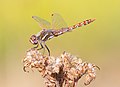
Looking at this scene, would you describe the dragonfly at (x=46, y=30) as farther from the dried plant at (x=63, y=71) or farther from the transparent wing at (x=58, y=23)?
the dried plant at (x=63, y=71)

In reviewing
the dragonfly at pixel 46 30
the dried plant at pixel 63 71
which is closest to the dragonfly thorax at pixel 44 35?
the dragonfly at pixel 46 30

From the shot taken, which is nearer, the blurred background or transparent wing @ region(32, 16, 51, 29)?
transparent wing @ region(32, 16, 51, 29)

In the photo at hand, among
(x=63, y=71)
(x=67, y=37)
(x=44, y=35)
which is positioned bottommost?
(x=63, y=71)

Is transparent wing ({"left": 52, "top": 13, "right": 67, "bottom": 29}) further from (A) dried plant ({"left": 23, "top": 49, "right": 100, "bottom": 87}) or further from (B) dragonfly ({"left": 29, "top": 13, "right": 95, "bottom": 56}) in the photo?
(A) dried plant ({"left": 23, "top": 49, "right": 100, "bottom": 87})

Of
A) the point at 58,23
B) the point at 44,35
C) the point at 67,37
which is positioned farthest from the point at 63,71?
the point at 67,37

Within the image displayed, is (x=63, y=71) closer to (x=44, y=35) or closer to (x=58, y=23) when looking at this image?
(x=44, y=35)

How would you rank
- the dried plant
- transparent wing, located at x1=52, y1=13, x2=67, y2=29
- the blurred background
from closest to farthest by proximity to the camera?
1. the dried plant
2. transparent wing, located at x1=52, y1=13, x2=67, y2=29
3. the blurred background

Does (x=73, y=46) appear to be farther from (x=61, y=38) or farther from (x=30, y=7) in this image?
(x=30, y=7)

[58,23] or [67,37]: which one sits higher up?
[67,37]

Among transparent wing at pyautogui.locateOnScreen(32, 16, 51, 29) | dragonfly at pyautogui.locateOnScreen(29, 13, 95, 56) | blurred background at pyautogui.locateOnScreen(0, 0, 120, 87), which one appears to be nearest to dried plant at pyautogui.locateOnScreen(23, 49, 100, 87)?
dragonfly at pyautogui.locateOnScreen(29, 13, 95, 56)
